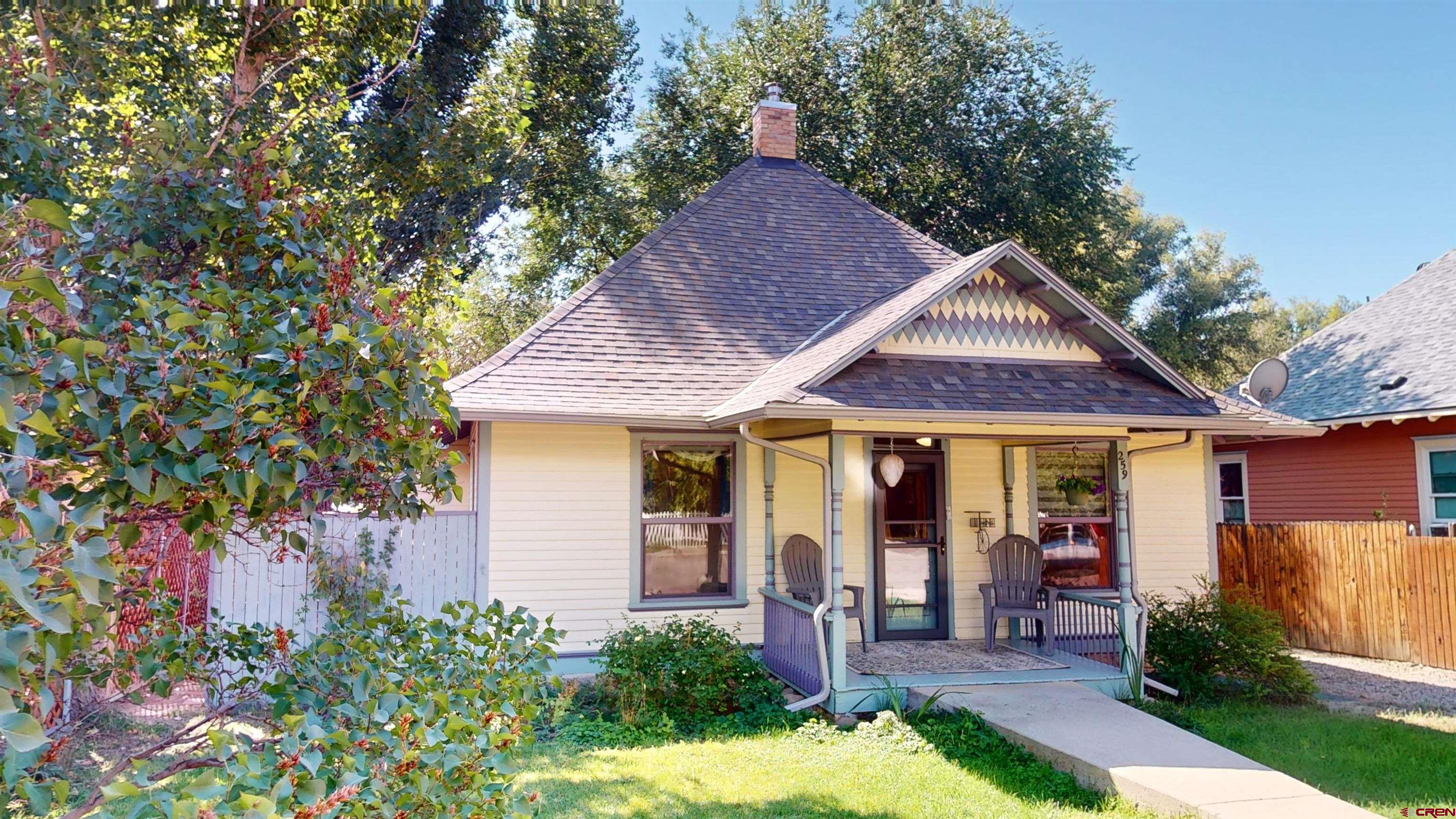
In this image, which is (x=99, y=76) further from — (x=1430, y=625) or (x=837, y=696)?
(x=1430, y=625)

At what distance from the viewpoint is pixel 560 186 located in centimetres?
2097

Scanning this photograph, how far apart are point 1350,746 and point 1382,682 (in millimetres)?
3586

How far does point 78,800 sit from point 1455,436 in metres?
16.5

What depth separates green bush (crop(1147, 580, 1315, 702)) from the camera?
28.5 feet

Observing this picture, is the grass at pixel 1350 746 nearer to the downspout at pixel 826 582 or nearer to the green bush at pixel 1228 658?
the green bush at pixel 1228 658

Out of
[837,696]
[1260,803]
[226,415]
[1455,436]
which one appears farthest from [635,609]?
[1455,436]

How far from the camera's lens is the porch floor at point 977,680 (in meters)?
7.64

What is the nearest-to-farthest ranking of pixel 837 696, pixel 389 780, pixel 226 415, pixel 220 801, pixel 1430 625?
1. pixel 220 801
2. pixel 226 415
3. pixel 389 780
4. pixel 837 696
5. pixel 1430 625

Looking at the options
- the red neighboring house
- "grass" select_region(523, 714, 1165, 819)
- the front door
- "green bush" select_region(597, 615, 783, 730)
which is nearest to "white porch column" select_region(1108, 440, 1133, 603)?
the front door

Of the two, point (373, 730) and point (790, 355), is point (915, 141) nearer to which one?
point (790, 355)

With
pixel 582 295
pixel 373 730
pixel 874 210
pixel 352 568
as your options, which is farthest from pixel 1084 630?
pixel 373 730

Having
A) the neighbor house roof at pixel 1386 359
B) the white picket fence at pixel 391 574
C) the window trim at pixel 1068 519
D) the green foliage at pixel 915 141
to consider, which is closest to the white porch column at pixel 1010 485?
the window trim at pixel 1068 519

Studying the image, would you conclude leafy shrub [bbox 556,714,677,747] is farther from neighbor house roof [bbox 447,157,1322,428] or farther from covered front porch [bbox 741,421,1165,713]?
neighbor house roof [bbox 447,157,1322,428]

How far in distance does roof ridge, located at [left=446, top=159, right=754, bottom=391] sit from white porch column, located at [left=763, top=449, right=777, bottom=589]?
297 centimetres
